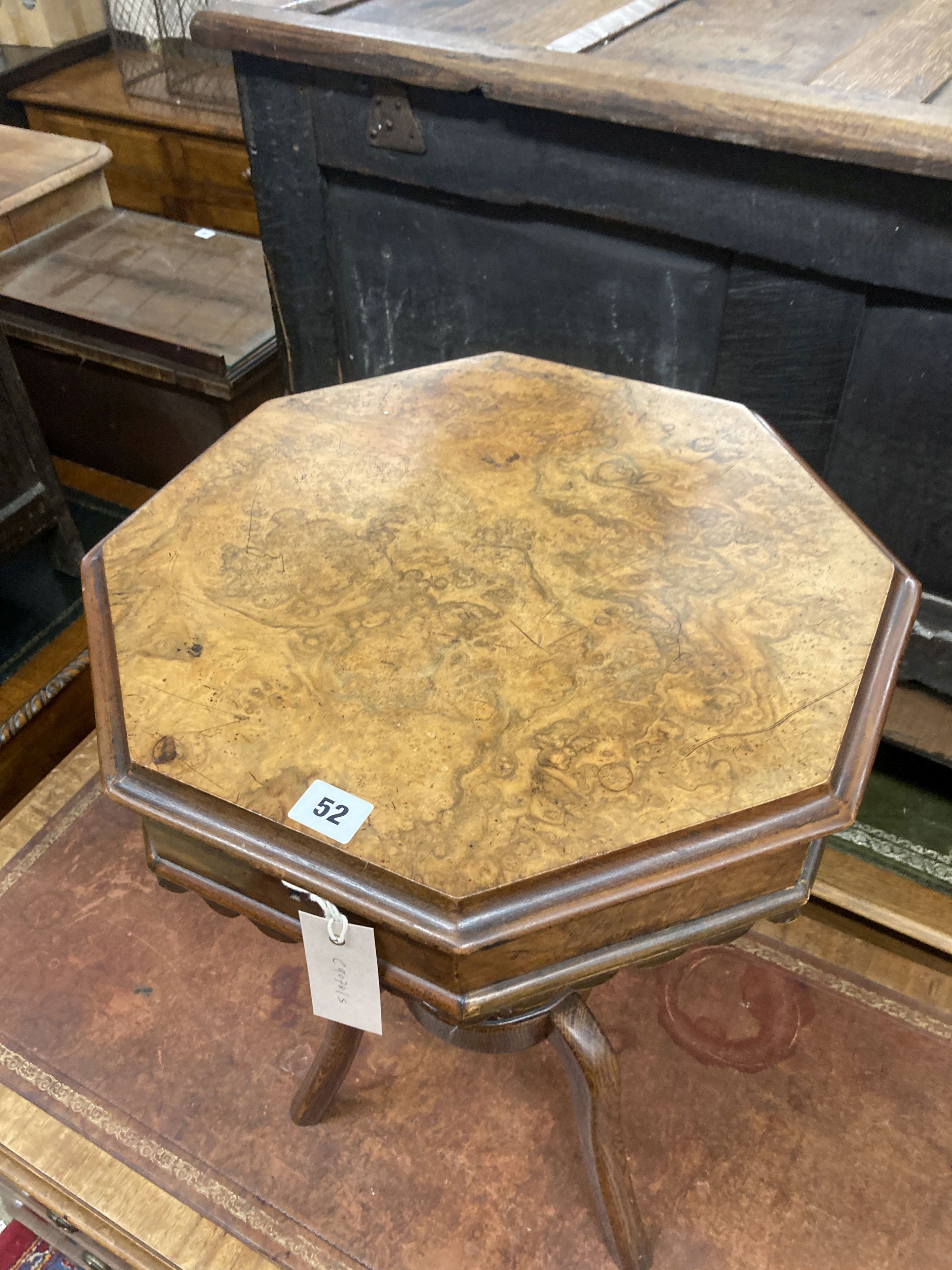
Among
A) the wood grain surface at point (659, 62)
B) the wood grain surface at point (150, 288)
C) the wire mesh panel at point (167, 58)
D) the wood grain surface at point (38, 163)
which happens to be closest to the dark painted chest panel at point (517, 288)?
the wood grain surface at point (659, 62)

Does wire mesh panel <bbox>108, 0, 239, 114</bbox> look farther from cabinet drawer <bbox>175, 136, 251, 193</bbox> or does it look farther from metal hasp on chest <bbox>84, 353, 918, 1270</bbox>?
metal hasp on chest <bbox>84, 353, 918, 1270</bbox>

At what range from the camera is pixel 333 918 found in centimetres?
98

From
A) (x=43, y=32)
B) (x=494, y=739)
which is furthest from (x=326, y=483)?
(x=43, y=32)

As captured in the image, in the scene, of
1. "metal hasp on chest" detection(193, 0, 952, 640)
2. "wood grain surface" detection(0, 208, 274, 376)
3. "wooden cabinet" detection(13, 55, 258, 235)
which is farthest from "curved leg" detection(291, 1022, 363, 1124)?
"wooden cabinet" detection(13, 55, 258, 235)

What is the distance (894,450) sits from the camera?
169 cm

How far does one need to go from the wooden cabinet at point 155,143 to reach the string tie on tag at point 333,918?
3.34 meters

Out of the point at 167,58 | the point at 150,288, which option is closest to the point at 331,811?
the point at 150,288

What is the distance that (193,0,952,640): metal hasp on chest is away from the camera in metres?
1.47

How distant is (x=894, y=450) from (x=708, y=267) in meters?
0.45

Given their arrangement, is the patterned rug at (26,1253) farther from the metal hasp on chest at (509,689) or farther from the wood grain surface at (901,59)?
the wood grain surface at (901,59)

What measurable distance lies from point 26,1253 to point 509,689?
1.48 meters

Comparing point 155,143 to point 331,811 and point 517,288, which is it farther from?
point 331,811

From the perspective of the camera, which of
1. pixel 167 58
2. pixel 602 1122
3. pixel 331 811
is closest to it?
pixel 331 811

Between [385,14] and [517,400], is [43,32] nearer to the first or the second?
[385,14]
